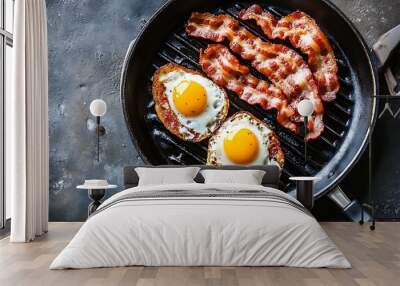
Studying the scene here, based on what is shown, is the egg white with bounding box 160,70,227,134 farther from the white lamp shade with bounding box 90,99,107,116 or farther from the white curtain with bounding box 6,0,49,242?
the white curtain with bounding box 6,0,49,242

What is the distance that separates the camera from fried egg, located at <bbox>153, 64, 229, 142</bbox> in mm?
6559

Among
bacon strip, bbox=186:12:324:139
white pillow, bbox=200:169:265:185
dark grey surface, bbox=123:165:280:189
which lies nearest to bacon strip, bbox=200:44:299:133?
bacon strip, bbox=186:12:324:139

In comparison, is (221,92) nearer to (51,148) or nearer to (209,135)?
(209,135)

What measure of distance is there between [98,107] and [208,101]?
4.15 feet

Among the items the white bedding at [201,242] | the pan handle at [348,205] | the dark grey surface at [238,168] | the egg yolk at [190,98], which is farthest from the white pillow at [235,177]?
the white bedding at [201,242]

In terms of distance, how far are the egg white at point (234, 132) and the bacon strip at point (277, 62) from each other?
15.8 inches

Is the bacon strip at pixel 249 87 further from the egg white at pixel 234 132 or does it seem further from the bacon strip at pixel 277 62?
the egg white at pixel 234 132

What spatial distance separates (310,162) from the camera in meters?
6.57

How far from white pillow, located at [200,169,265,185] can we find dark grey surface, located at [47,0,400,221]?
1.04 metres

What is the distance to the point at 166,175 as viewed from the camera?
6148mm

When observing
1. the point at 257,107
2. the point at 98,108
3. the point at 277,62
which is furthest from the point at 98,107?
the point at 277,62

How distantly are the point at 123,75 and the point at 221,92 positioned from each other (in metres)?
1.15

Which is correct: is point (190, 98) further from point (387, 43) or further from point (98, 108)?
point (387, 43)

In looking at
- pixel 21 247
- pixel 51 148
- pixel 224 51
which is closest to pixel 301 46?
pixel 224 51
